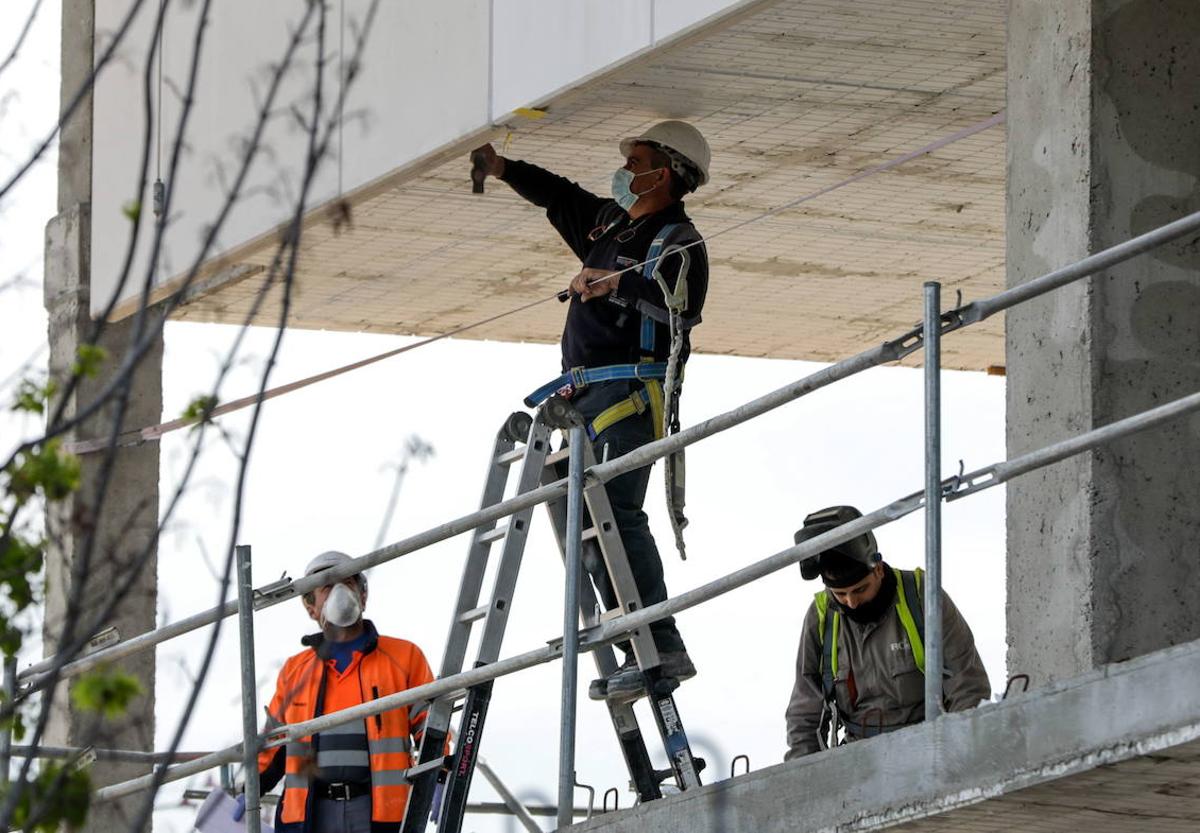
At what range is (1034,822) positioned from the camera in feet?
20.0

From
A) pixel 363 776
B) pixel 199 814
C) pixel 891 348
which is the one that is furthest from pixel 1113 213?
pixel 199 814

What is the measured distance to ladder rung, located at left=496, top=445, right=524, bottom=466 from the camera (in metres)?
8.40

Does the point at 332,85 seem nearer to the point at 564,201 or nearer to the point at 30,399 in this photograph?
the point at 564,201

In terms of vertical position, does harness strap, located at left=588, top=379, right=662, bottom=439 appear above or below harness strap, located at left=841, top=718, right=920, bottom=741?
above

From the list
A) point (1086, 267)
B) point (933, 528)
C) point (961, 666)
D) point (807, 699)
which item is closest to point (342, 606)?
point (807, 699)

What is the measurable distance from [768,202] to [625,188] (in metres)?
2.43

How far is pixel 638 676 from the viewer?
788cm

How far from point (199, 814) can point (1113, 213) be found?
4.27 m

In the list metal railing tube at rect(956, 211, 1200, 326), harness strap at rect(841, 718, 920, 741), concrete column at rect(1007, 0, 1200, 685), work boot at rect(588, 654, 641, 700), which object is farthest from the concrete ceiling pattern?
metal railing tube at rect(956, 211, 1200, 326)

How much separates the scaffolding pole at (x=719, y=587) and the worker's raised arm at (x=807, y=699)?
122 cm

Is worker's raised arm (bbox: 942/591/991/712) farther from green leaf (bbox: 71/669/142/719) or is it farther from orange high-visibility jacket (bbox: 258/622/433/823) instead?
green leaf (bbox: 71/669/142/719)

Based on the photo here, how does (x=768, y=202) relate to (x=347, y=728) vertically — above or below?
above

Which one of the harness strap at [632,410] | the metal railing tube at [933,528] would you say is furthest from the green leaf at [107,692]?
the harness strap at [632,410]

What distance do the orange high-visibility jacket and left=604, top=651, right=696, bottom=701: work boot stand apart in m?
1.11
